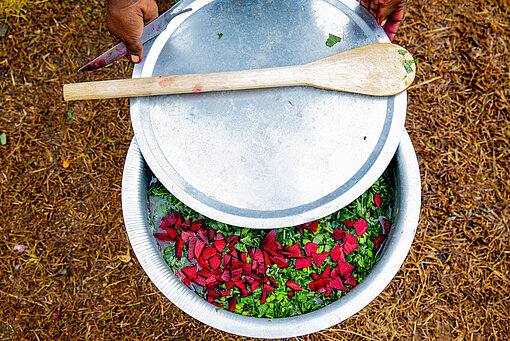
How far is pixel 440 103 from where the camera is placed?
6.22 ft

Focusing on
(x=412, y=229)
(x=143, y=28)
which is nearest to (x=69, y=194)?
(x=143, y=28)

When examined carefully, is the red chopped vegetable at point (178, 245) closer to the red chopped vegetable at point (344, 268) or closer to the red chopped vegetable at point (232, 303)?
the red chopped vegetable at point (232, 303)

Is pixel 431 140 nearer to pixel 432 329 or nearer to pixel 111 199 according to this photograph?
pixel 432 329

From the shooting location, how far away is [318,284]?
140 cm

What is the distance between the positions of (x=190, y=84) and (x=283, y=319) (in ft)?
2.95

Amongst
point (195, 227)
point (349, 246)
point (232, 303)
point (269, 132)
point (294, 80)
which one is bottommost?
point (232, 303)

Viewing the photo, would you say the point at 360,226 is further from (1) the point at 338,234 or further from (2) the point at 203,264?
(2) the point at 203,264

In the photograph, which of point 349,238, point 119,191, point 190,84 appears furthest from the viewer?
point 119,191

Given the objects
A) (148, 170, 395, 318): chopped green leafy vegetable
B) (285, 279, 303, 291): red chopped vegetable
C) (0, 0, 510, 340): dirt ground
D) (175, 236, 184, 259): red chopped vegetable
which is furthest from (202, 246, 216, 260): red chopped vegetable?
(0, 0, 510, 340): dirt ground

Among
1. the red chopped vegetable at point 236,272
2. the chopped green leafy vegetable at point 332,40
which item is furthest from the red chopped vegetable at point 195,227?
the chopped green leafy vegetable at point 332,40

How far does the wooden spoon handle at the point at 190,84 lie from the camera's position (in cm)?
120

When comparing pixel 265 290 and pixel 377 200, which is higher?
pixel 377 200

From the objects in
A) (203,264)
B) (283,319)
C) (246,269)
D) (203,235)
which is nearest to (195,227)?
(203,235)

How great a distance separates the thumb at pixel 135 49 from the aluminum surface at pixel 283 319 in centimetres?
32
